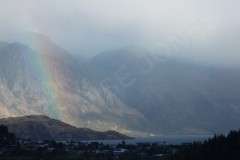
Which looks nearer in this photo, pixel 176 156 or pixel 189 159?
pixel 189 159

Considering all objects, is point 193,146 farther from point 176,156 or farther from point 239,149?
point 239,149

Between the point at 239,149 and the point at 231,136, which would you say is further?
the point at 231,136

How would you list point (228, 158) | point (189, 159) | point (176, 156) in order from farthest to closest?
1. point (176, 156)
2. point (189, 159)
3. point (228, 158)

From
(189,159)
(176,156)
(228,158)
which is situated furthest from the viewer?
(176,156)

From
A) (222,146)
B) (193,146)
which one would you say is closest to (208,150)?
(222,146)

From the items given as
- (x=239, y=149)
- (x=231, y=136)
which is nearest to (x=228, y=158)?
(x=239, y=149)

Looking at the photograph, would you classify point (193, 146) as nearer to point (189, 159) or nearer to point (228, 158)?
point (189, 159)
